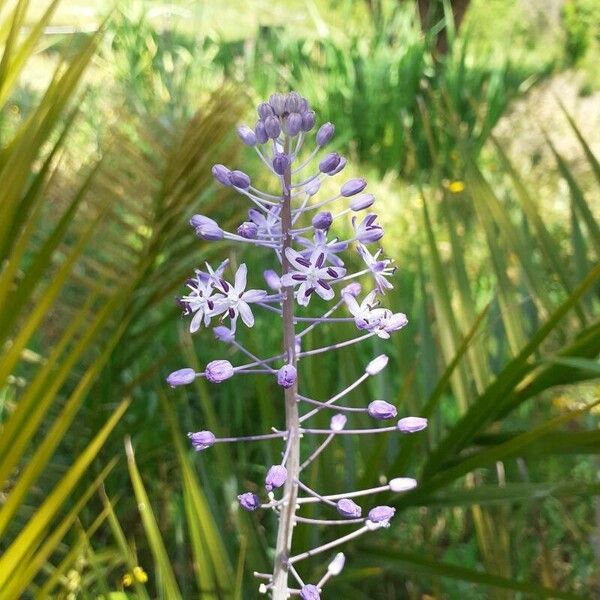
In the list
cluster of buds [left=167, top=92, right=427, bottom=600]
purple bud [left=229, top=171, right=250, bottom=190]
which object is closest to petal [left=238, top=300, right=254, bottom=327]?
cluster of buds [left=167, top=92, right=427, bottom=600]

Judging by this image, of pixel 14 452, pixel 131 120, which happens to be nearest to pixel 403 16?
pixel 131 120

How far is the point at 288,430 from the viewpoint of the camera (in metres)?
0.73

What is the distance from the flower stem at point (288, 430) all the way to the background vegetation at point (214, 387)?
176 mm

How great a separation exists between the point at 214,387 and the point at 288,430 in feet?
6.42

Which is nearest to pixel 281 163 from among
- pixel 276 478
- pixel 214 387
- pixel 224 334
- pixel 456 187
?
pixel 224 334

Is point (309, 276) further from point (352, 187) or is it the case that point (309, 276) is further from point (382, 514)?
point (382, 514)

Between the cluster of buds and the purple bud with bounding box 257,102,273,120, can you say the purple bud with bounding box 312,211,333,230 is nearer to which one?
the cluster of buds

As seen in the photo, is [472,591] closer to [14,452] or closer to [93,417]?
[93,417]

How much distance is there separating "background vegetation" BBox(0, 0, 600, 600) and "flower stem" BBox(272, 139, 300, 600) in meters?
0.18

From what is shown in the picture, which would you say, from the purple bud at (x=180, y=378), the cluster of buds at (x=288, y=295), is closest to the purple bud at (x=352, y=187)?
the cluster of buds at (x=288, y=295)

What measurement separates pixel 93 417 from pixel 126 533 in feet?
1.90

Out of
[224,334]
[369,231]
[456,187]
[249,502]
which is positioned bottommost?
[249,502]

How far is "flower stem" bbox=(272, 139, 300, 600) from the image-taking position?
0.72 meters

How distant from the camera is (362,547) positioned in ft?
3.93
